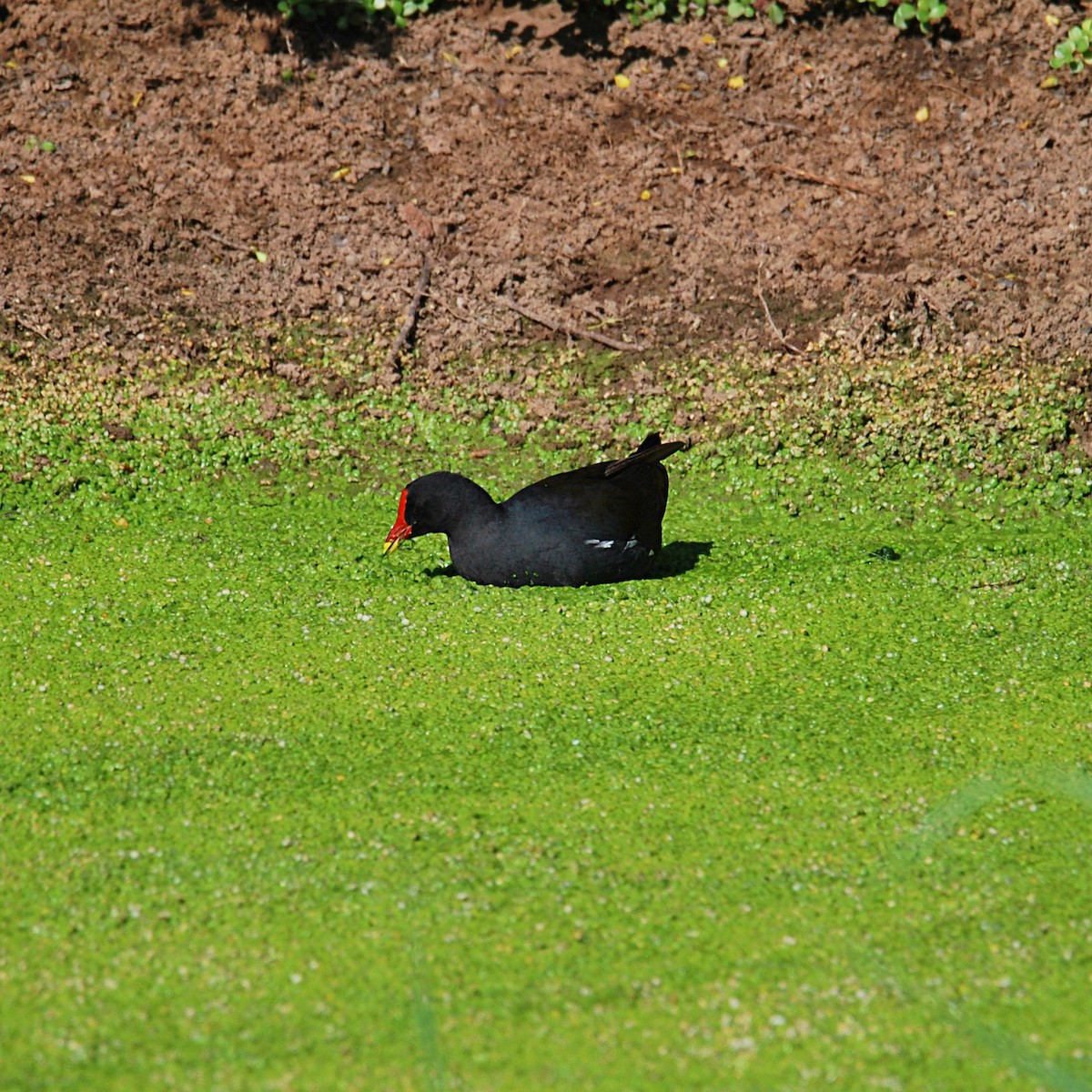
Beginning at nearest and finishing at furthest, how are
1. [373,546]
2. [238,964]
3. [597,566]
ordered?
1. [238,964]
2. [597,566]
3. [373,546]

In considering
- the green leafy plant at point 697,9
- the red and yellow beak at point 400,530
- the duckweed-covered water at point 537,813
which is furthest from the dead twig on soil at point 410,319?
the green leafy plant at point 697,9

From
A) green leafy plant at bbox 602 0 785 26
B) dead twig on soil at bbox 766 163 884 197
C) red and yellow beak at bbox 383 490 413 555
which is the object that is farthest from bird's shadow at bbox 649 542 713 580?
→ green leafy plant at bbox 602 0 785 26

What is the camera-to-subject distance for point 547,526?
455 cm

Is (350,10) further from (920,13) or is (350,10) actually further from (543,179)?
(920,13)

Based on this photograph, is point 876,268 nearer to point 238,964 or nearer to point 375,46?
point 375,46

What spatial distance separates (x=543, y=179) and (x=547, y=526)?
287 cm

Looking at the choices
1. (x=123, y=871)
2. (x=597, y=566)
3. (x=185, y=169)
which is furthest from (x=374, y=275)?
(x=123, y=871)

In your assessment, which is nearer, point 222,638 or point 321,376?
point 222,638

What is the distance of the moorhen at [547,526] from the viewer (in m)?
4.54

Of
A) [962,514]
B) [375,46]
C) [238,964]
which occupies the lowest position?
[238,964]

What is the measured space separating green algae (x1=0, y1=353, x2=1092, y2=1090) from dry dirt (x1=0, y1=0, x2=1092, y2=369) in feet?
4.20

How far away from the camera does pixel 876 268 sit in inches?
250

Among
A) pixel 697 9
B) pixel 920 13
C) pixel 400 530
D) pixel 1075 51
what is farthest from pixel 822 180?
pixel 400 530

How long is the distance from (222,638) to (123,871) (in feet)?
3.96
